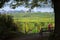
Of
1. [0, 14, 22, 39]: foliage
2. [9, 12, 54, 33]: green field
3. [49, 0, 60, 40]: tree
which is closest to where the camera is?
[49, 0, 60, 40]: tree

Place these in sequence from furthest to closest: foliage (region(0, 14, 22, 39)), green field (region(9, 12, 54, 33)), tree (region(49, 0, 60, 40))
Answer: green field (region(9, 12, 54, 33))
foliage (region(0, 14, 22, 39))
tree (region(49, 0, 60, 40))

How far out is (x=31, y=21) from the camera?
462 centimetres

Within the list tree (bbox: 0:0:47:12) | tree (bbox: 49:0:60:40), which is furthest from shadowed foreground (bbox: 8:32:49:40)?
tree (bbox: 0:0:47:12)

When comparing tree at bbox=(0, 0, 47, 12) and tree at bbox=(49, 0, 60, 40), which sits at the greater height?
tree at bbox=(0, 0, 47, 12)

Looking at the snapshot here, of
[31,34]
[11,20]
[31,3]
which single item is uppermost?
[31,3]

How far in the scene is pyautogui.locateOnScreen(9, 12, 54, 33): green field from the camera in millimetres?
4539

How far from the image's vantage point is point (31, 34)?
449 centimetres

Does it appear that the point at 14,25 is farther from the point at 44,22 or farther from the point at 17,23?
the point at 44,22

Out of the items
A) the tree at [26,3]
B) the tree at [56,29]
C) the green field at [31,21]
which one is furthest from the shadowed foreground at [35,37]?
the tree at [26,3]

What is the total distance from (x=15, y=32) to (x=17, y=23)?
25cm

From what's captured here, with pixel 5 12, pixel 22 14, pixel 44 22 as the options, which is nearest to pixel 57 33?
pixel 44 22

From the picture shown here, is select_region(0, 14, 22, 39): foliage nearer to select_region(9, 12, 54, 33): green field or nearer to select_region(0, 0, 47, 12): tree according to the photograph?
select_region(9, 12, 54, 33): green field

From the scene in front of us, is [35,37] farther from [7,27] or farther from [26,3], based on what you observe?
[26,3]

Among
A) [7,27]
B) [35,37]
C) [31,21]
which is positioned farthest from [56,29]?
[7,27]
